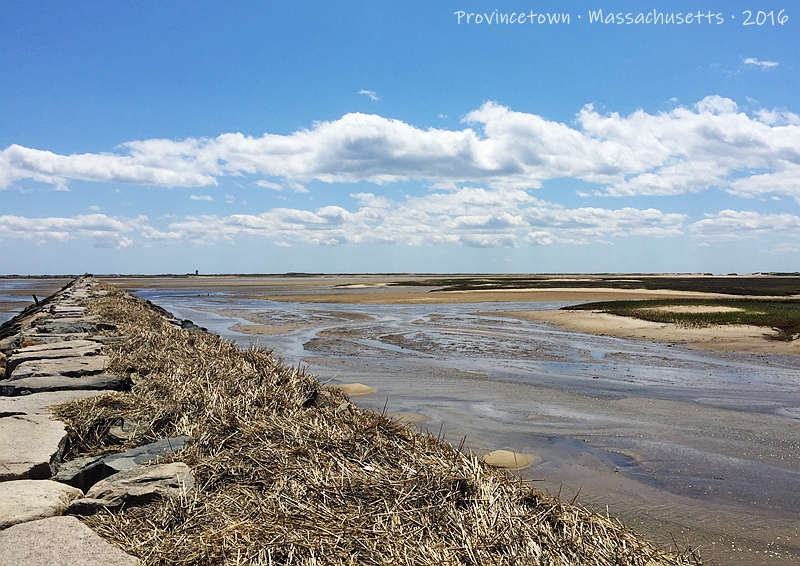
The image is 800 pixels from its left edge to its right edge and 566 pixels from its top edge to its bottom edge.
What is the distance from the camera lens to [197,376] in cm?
674

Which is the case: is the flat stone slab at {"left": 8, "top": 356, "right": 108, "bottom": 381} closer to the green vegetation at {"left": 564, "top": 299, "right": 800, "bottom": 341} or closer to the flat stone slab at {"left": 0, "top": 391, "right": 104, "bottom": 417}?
the flat stone slab at {"left": 0, "top": 391, "right": 104, "bottom": 417}

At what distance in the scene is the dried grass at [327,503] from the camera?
2980 mm

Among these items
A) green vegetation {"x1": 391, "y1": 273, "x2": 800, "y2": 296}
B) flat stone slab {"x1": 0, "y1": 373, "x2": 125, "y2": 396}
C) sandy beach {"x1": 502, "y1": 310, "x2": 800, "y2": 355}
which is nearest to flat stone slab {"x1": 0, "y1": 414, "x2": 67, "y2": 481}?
flat stone slab {"x1": 0, "y1": 373, "x2": 125, "y2": 396}

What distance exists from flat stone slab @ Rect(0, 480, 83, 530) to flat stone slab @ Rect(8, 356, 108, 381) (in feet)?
11.6

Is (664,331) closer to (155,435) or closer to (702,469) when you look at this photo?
(702,469)

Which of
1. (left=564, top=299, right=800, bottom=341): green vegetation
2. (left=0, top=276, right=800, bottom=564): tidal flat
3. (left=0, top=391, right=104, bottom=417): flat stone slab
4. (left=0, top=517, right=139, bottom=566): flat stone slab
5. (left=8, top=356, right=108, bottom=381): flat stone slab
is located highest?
(left=8, top=356, right=108, bottom=381): flat stone slab

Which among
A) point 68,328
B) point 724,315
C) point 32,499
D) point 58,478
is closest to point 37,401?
point 58,478

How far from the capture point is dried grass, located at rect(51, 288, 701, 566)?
2.98 metres

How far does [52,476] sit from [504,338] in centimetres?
1571

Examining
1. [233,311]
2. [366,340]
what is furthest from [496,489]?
[233,311]

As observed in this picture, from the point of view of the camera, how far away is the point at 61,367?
23.6 feet

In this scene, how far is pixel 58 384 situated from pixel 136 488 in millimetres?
3411

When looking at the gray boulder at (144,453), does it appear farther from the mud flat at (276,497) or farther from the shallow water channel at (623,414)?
the shallow water channel at (623,414)

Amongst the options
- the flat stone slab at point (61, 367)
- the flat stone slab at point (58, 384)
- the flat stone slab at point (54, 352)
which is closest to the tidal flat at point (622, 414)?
the flat stone slab at point (58, 384)
